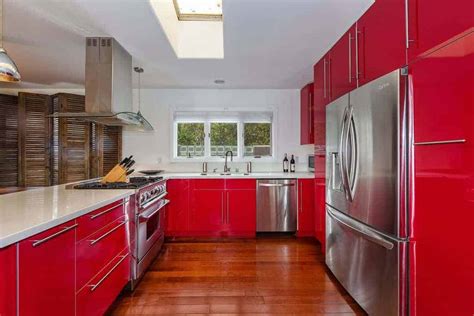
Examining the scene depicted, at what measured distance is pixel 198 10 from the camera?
106 inches

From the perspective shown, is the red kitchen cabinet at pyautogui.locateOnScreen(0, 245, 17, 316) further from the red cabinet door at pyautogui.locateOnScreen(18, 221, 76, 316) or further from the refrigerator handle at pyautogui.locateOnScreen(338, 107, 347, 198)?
the refrigerator handle at pyautogui.locateOnScreen(338, 107, 347, 198)

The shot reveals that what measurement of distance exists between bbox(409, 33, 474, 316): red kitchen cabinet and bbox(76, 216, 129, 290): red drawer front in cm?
184

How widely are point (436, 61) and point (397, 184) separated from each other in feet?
2.18

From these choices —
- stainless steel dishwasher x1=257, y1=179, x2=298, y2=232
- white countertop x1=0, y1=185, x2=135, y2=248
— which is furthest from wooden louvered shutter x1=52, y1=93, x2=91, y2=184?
stainless steel dishwasher x1=257, y1=179, x2=298, y2=232

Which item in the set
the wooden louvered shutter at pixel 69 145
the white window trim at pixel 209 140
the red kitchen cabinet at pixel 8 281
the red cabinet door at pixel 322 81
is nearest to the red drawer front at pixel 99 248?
the red kitchen cabinet at pixel 8 281

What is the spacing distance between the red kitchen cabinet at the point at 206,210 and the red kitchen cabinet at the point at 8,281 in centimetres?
270

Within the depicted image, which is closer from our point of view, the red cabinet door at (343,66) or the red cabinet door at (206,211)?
the red cabinet door at (343,66)

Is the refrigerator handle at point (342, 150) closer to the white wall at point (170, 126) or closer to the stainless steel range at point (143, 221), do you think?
the stainless steel range at point (143, 221)

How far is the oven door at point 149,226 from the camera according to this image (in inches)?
97.3

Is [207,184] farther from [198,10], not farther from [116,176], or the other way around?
[198,10]

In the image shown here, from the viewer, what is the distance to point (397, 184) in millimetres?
1544

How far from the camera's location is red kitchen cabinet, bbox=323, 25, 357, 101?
2.18 meters

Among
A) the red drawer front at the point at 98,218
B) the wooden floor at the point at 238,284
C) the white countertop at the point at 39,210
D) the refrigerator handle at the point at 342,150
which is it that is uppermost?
the refrigerator handle at the point at 342,150

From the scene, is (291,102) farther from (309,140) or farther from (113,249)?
(113,249)
